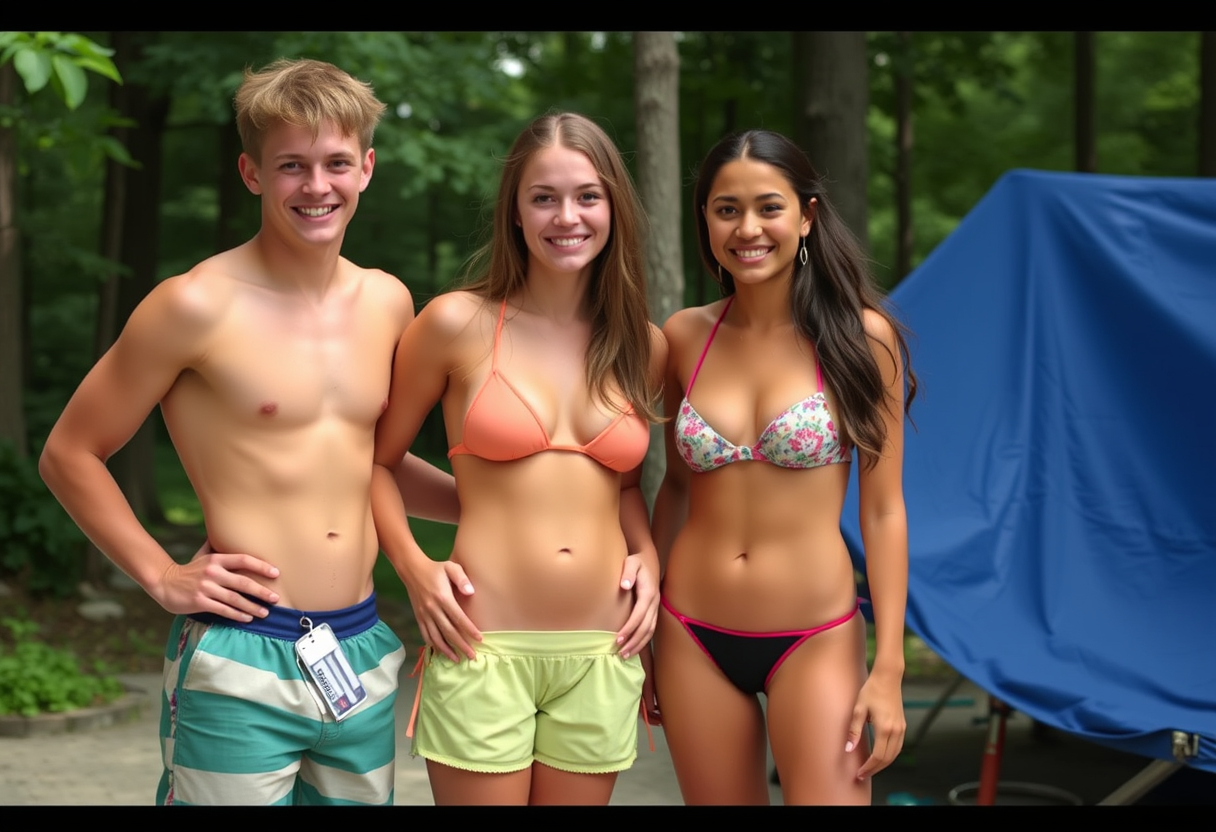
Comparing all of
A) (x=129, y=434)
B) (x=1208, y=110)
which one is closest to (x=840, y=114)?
(x=1208, y=110)

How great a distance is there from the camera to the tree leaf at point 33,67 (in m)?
4.05

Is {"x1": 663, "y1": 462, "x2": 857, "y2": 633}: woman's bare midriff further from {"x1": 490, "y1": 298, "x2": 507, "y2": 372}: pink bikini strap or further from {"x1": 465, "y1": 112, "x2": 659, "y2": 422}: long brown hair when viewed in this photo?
{"x1": 490, "y1": 298, "x2": 507, "y2": 372}: pink bikini strap

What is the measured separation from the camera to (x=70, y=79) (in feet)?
13.6

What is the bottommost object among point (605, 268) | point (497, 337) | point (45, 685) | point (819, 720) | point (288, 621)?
point (45, 685)

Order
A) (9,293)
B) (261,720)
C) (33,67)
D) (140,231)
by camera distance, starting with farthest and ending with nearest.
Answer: (140,231)
(9,293)
(33,67)
(261,720)

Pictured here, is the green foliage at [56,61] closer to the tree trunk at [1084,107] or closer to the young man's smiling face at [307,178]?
the young man's smiling face at [307,178]

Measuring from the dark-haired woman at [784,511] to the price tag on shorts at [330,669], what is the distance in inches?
28.7

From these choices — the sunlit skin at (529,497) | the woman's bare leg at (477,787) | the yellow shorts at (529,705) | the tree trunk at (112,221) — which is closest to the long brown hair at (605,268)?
the sunlit skin at (529,497)

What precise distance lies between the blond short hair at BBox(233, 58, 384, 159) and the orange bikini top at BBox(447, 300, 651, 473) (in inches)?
21.5

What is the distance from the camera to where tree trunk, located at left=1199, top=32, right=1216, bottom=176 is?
9.23 metres

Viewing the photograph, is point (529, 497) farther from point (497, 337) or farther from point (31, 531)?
point (31, 531)

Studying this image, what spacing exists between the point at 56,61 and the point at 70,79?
124 mm

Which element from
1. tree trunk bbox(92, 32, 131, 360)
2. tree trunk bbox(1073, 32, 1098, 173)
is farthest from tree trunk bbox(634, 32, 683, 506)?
tree trunk bbox(1073, 32, 1098, 173)

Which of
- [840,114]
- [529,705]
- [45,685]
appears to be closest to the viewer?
[529,705]
